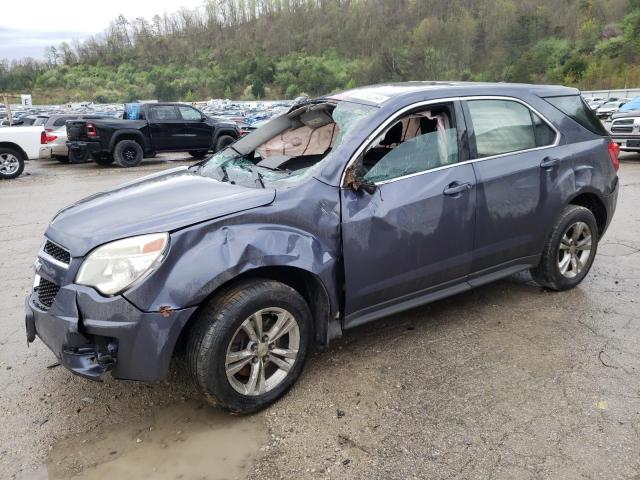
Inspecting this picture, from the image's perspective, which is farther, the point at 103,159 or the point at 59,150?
the point at 59,150

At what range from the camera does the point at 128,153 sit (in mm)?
14836

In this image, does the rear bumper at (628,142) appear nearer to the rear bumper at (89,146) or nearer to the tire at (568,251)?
the tire at (568,251)

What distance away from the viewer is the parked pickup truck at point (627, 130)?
1300cm

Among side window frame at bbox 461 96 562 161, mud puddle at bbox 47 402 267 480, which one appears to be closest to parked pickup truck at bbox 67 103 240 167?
side window frame at bbox 461 96 562 161

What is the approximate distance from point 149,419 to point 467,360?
1.99 m

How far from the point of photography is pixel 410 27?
124125mm

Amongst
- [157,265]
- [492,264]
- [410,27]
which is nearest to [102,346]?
[157,265]

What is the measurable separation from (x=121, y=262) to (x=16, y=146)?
40.9 feet

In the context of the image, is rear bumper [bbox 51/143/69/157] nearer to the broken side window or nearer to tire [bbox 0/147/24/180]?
tire [bbox 0/147/24/180]

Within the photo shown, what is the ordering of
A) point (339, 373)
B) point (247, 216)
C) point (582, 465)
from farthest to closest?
point (339, 373) → point (247, 216) → point (582, 465)

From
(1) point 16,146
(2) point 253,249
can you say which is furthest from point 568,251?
(1) point 16,146

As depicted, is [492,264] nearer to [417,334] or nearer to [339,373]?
[417,334]

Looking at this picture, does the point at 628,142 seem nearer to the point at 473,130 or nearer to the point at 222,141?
the point at 222,141

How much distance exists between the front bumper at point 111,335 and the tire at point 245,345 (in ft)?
0.46
